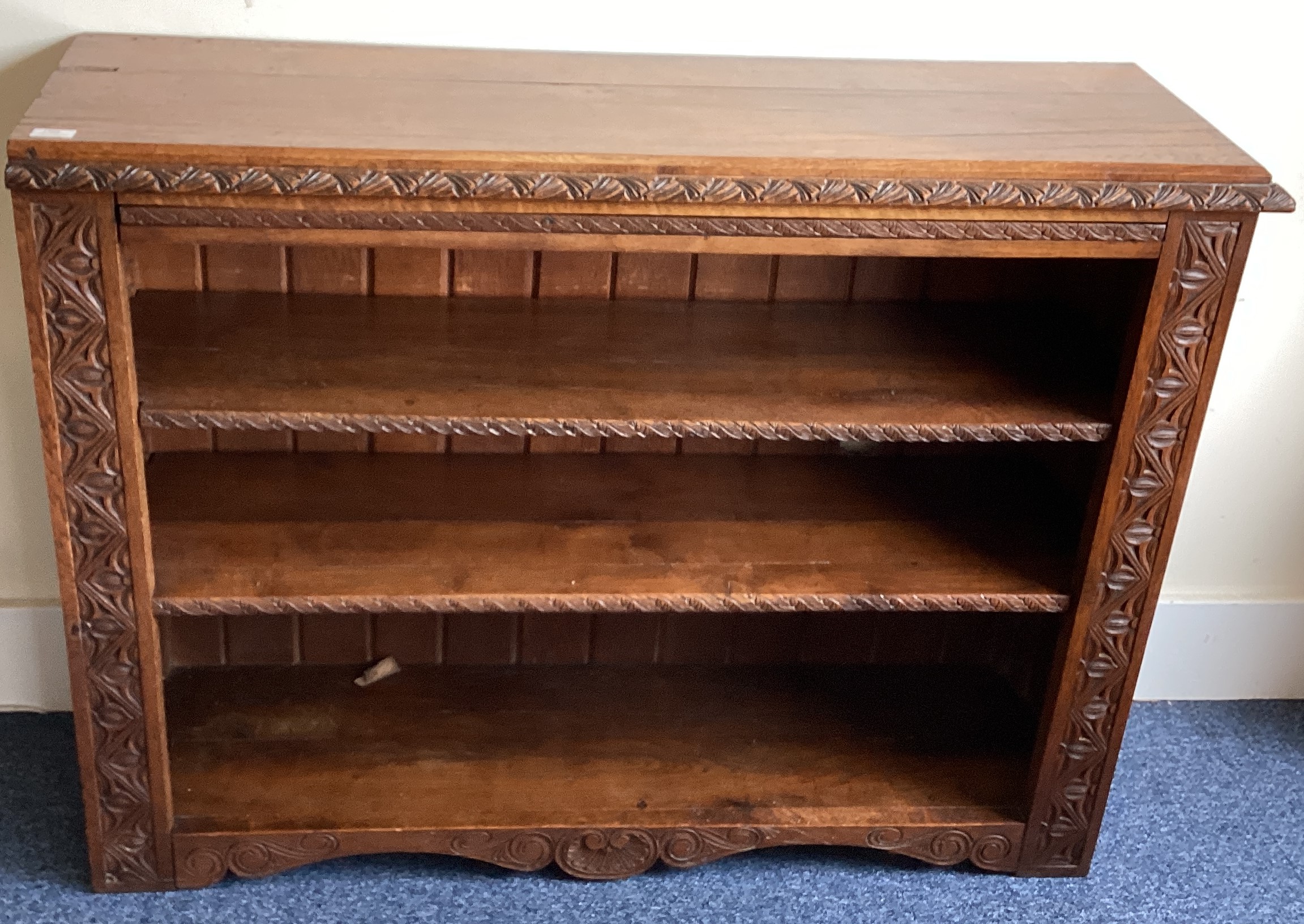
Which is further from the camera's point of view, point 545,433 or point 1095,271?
point 1095,271

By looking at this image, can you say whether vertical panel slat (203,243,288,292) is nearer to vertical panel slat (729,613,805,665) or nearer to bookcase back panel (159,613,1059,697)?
bookcase back panel (159,613,1059,697)

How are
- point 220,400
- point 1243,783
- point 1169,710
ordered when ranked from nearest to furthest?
1. point 220,400
2. point 1243,783
3. point 1169,710

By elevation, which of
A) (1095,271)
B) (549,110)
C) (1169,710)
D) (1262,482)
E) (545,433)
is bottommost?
(1169,710)

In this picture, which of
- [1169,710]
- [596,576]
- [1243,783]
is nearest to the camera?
[596,576]

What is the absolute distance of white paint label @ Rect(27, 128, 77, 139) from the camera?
4.52 ft

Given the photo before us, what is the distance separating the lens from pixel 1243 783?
85.6 inches

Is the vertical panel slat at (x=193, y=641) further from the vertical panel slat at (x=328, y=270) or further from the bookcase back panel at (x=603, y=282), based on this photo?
the vertical panel slat at (x=328, y=270)

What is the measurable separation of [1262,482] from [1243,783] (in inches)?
17.7

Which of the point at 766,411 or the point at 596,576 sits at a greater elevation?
the point at 766,411

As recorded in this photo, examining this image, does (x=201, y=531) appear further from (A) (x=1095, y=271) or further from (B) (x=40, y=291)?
(A) (x=1095, y=271)

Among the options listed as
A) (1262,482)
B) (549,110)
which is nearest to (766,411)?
(549,110)

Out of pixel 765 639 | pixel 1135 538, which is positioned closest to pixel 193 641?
pixel 765 639

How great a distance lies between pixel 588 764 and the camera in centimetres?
195

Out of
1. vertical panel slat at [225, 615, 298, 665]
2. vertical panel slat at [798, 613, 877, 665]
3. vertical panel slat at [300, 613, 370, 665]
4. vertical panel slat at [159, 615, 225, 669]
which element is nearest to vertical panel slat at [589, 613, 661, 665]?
vertical panel slat at [798, 613, 877, 665]
